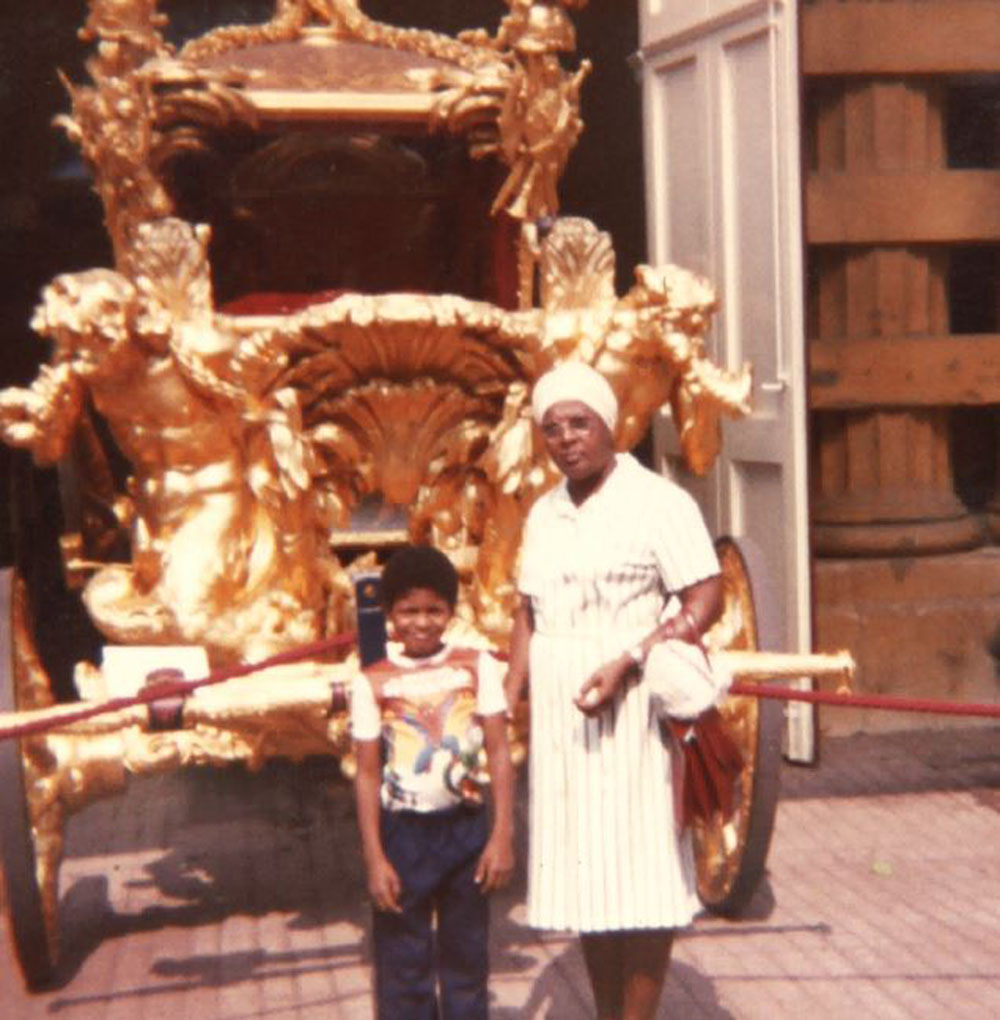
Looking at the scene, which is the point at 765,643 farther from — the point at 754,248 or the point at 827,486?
the point at 827,486

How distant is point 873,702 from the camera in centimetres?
356

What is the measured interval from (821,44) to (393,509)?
2628 millimetres

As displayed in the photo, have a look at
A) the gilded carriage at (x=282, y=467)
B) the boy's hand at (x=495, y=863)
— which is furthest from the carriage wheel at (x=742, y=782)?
the boy's hand at (x=495, y=863)

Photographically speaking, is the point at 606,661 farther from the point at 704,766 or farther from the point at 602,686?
the point at 704,766

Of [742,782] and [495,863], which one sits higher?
[495,863]

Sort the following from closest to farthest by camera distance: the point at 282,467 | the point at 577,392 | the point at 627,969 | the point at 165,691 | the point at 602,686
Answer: the point at 602,686 < the point at 577,392 < the point at 627,969 < the point at 165,691 < the point at 282,467

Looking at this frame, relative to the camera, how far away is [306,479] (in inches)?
171

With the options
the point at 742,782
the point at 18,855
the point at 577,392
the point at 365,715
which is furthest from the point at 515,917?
the point at 577,392

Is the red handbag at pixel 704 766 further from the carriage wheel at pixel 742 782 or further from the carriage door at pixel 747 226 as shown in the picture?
the carriage door at pixel 747 226

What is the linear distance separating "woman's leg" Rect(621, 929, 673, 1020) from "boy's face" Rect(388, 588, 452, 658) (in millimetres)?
689

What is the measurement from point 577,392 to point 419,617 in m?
0.51

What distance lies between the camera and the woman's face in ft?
10.5

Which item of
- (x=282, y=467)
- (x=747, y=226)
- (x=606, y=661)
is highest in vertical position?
(x=747, y=226)

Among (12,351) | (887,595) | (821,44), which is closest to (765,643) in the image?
(887,595)
